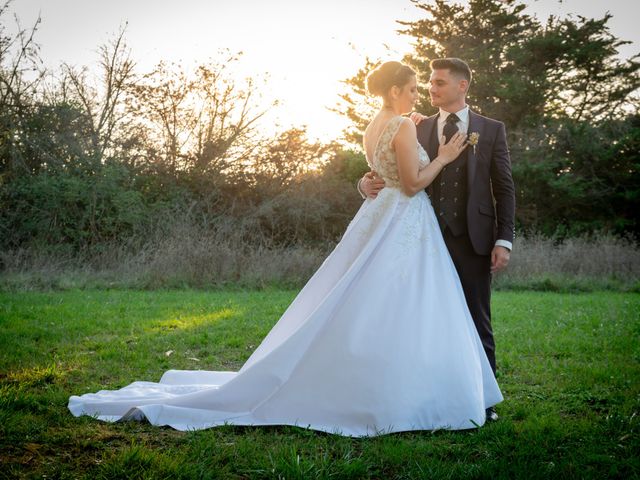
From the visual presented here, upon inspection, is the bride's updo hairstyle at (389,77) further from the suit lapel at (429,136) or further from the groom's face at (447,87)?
the suit lapel at (429,136)

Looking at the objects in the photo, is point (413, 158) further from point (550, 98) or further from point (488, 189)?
point (550, 98)

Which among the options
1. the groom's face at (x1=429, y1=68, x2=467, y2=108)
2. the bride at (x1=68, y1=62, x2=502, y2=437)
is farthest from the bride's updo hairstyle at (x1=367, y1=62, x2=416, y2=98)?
the groom's face at (x1=429, y1=68, x2=467, y2=108)

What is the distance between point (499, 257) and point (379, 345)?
1.12m

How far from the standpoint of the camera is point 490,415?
3.66 meters

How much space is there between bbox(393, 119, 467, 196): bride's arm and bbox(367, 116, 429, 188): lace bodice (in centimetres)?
5

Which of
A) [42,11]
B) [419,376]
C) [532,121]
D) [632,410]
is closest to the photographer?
[419,376]

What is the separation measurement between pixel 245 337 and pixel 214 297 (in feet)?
11.6

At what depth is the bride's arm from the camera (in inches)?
149

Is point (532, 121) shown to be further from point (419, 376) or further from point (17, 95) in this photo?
point (419, 376)

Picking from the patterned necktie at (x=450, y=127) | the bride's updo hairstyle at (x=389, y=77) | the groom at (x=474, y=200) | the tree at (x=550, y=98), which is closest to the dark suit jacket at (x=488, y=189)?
the groom at (x=474, y=200)

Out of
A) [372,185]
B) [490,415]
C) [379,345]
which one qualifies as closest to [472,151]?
[372,185]

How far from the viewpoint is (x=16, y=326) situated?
6.46 m

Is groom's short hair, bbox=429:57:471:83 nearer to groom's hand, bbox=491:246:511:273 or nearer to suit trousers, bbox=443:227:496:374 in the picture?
suit trousers, bbox=443:227:496:374

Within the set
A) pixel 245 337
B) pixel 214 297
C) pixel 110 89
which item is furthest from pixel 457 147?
pixel 110 89
